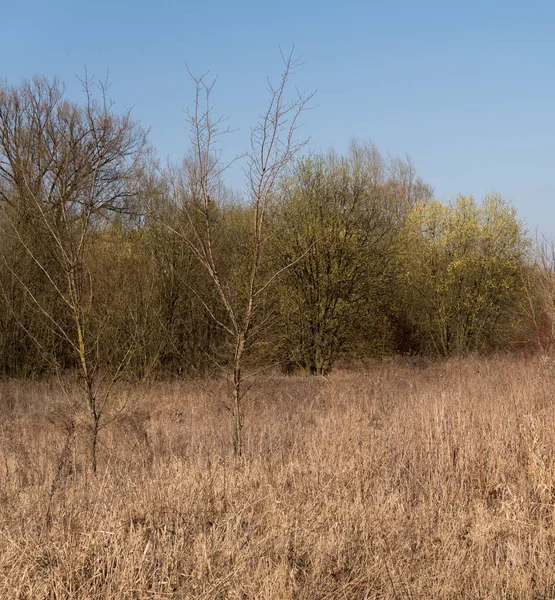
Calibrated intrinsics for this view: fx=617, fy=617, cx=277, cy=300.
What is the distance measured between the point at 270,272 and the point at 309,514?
40.8 feet

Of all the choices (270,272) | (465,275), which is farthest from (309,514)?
(465,275)

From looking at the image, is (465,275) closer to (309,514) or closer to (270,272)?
(270,272)

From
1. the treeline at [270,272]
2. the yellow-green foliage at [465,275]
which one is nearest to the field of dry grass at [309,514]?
the treeline at [270,272]

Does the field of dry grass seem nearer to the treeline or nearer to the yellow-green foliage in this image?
the treeline

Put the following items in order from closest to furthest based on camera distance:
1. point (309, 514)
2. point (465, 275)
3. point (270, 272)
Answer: point (309, 514), point (270, 272), point (465, 275)

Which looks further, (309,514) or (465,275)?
(465,275)

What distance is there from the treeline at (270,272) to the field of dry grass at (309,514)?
6.68m

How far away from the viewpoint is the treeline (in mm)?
15164

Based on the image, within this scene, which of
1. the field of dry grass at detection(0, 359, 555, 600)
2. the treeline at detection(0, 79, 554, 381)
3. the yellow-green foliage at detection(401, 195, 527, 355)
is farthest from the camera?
the yellow-green foliage at detection(401, 195, 527, 355)

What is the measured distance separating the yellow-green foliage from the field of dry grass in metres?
13.6

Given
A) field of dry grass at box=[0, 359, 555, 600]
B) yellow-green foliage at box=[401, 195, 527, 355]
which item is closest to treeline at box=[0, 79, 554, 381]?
yellow-green foliage at box=[401, 195, 527, 355]

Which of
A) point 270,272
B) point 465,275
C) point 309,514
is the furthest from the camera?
point 465,275

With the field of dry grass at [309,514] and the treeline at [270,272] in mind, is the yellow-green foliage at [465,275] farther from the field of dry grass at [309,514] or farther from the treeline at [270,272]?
the field of dry grass at [309,514]

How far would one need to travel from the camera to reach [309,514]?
172 inches
